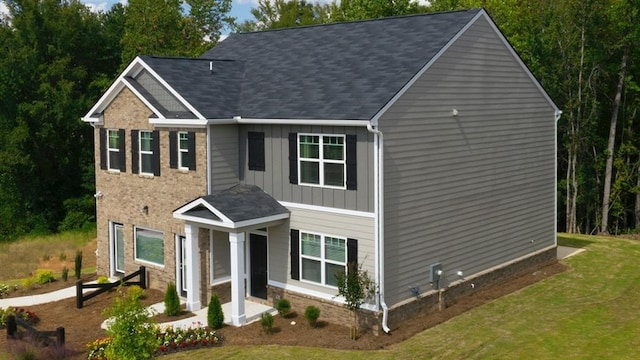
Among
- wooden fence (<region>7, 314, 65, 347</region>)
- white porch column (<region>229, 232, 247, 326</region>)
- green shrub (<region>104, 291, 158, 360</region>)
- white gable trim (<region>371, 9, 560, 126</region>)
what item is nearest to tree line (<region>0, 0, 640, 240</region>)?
white gable trim (<region>371, 9, 560, 126</region>)

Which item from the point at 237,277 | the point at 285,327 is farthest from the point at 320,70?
the point at 285,327

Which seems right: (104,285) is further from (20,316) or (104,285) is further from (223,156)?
(223,156)

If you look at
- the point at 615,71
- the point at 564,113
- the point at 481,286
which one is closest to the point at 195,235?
the point at 481,286

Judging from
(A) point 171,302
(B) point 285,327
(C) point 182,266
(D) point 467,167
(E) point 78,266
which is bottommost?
(B) point 285,327

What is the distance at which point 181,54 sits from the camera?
4122cm

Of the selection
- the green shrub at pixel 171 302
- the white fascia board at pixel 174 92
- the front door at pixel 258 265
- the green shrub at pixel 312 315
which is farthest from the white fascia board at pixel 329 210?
the green shrub at pixel 171 302

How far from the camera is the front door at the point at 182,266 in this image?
2105cm

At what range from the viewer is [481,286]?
66.6 ft

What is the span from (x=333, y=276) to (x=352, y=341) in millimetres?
2156

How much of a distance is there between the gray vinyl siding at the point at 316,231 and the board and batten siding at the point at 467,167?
55cm

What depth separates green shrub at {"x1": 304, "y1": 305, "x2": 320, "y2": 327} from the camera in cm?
1736

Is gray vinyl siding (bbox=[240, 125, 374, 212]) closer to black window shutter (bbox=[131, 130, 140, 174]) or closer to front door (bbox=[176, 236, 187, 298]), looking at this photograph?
front door (bbox=[176, 236, 187, 298])

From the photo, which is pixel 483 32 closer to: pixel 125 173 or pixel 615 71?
pixel 125 173

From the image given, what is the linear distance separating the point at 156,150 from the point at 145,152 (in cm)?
84
